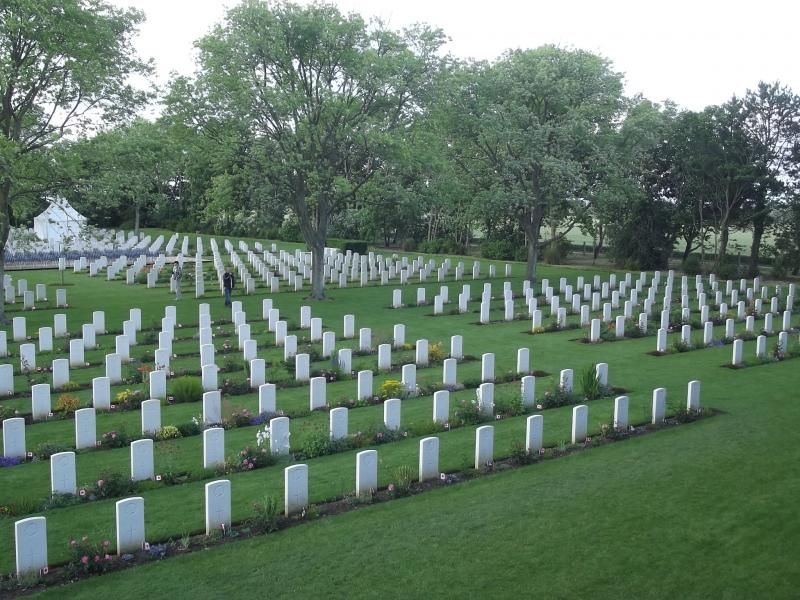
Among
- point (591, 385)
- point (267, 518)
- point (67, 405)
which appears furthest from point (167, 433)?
point (591, 385)

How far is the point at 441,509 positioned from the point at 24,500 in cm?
480

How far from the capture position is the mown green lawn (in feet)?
22.0

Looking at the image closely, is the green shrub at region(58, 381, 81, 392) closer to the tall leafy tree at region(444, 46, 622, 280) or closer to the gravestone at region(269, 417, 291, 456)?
the gravestone at region(269, 417, 291, 456)

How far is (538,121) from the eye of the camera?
30672mm

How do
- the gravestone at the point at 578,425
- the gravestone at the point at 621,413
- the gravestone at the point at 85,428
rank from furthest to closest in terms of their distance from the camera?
the gravestone at the point at 621,413 < the gravestone at the point at 578,425 < the gravestone at the point at 85,428

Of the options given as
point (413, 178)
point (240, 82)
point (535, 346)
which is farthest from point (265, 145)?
point (535, 346)

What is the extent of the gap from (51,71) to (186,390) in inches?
479

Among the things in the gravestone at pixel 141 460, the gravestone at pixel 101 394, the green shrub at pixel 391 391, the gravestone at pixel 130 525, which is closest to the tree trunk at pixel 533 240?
the green shrub at pixel 391 391

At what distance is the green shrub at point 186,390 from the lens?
13.1m

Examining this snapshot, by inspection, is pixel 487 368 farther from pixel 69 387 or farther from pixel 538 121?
pixel 538 121

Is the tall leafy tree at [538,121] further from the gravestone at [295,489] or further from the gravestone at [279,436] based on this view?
the gravestone at [295,489]

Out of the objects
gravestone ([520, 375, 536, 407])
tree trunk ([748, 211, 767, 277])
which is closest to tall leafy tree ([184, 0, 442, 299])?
gravestone ([520, 375, 536, 407])

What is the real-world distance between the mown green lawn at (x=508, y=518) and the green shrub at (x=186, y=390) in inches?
14.0

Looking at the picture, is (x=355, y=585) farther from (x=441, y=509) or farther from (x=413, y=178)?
(x=413, y=178)
